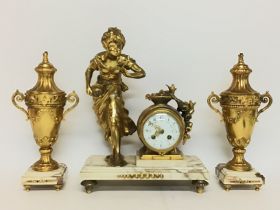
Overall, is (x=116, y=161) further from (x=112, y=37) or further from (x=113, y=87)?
(x=112, y=37)

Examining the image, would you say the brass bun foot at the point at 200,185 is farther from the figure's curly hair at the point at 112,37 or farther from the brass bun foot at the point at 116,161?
the figure's curly hair at the point at 112,37

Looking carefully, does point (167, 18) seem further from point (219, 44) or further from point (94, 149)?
point (94, 149)

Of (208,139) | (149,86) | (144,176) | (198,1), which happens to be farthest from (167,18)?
(144,176)

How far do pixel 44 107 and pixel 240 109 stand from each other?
840 mm

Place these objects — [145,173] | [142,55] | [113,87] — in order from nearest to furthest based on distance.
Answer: [145,173], [113,87], [142,55]

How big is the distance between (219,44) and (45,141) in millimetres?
975

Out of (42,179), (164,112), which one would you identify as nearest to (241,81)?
(164,112)

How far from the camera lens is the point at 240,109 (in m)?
1.97

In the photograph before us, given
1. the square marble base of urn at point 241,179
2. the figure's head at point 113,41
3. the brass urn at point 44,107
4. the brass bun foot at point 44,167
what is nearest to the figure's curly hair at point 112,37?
the figure's head at point 113,41

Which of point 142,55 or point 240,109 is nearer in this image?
point 240,109

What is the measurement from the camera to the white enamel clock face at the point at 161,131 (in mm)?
1940

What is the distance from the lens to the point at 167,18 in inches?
88.7

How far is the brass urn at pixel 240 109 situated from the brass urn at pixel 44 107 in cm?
68

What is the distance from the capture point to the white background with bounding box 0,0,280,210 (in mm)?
2238
